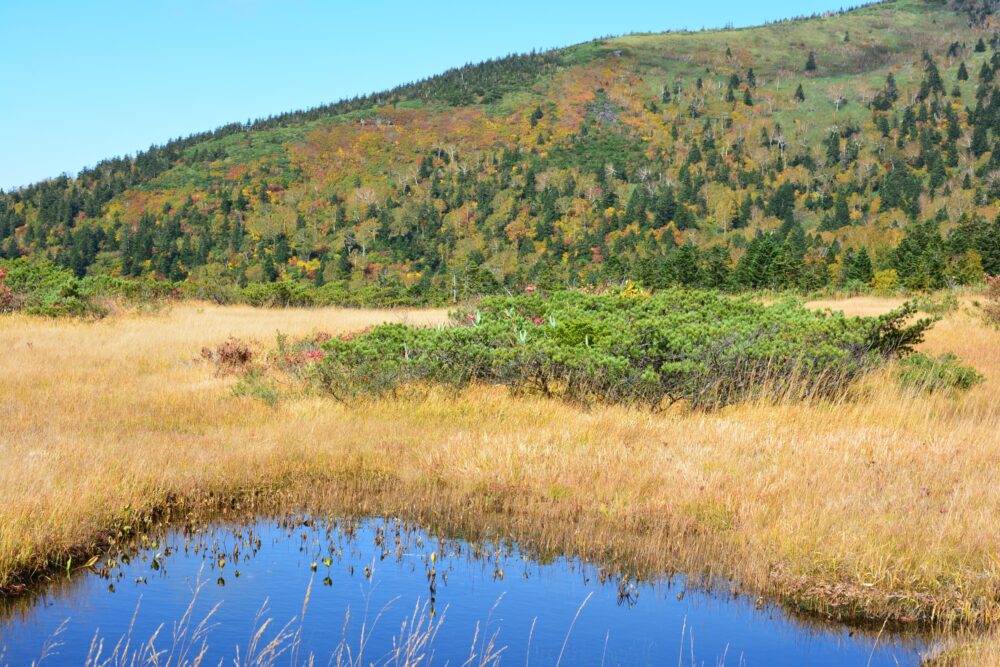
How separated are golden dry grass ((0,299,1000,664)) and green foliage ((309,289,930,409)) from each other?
41 cm

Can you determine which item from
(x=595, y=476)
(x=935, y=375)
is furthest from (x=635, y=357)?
(x=935, y=375)

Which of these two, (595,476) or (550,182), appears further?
(550,182)

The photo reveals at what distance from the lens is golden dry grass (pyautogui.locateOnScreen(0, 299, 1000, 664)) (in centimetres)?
535

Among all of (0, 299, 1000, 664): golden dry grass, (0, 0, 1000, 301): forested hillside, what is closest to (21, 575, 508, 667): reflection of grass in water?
(0, 299, 1000, 664): golden dry grass

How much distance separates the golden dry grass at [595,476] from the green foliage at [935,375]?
26 cm

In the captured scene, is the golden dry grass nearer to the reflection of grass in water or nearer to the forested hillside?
the reflection of grass in water

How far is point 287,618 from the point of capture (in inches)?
192

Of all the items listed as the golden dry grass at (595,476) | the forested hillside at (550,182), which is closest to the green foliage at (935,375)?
the golden dry grass at (595,476)

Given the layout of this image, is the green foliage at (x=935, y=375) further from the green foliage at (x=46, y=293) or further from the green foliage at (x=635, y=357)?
the green foliage at (x=46, y=293)

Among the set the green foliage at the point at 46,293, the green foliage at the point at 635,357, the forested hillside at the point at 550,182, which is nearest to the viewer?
the green foliage at the point at 635,357

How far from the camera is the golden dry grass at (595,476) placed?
535cm

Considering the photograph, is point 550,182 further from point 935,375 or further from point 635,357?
point 635,357

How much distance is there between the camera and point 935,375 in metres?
10.1

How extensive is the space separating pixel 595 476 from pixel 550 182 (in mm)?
117184
